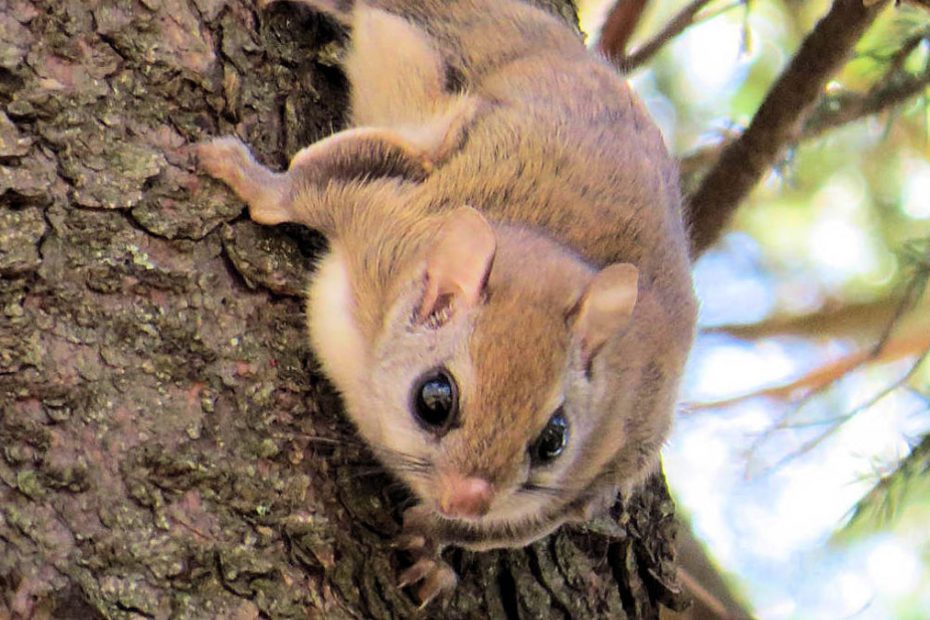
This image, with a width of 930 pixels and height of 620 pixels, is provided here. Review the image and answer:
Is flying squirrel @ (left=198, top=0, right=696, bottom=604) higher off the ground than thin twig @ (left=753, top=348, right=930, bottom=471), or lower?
higher

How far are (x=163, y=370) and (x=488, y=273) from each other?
721 mm

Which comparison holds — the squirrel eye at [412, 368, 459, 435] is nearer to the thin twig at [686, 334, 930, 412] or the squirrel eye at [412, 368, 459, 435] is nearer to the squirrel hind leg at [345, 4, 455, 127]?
the squirrel hind leg at [345, 4, 455, 127]

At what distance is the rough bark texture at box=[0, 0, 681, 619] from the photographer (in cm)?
220

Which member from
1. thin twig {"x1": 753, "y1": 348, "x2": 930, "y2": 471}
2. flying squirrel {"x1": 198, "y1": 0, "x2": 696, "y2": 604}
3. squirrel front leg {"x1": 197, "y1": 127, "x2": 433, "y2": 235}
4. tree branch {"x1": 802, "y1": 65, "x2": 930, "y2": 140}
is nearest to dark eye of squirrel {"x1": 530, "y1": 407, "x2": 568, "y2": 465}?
flying squirrel {"x1": 198, "y1": 0, "x2": 696, "y2": 604}

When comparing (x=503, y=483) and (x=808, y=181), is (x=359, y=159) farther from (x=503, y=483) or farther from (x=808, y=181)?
(x=808, y=181)

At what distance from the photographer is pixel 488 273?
2.44 m

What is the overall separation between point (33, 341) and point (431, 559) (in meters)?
0.98

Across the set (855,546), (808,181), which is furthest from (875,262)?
(855,546)

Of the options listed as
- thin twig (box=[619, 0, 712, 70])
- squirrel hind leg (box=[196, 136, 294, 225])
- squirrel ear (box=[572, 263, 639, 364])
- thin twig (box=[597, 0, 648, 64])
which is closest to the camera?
squirrel ear (box=[572, 263, 639, 364])

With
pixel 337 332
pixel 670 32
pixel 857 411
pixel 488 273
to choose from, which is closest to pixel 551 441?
pixel 488 273

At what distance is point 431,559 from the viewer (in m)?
2.55

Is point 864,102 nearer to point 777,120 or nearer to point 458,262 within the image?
point 777,120

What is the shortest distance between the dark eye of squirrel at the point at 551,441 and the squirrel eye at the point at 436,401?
0.63 ft

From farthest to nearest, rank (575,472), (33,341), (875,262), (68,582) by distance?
(875,262) < (575,472) < (33,341) < (68,582)
